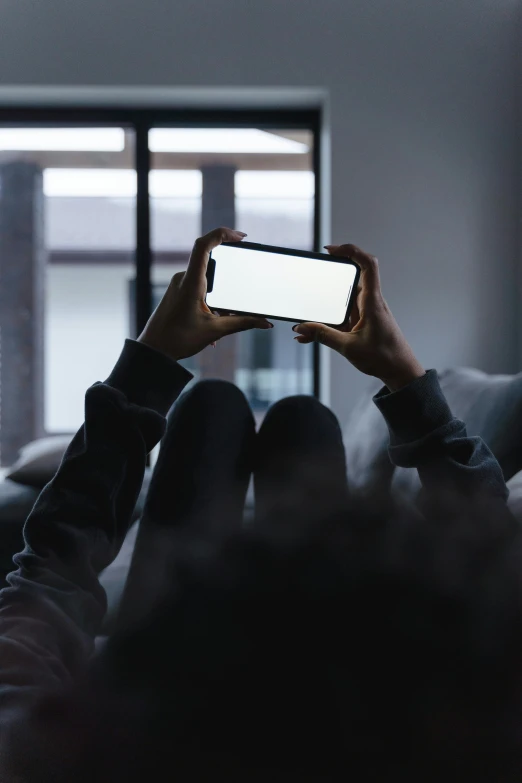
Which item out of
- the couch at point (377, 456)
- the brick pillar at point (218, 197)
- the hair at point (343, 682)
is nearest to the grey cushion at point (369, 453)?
the couch at point (377, 456)

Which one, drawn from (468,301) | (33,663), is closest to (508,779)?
(33,663)

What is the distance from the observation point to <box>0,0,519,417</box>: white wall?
6.26ft

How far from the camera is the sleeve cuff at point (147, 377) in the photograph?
2.00 ft

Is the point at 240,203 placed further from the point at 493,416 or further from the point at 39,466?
the point at 493,416

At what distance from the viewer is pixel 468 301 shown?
78.9 inches

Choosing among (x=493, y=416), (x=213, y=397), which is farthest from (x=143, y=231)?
(x=493, y=416)

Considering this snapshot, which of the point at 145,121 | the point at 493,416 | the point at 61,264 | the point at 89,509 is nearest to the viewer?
the point at 89,509

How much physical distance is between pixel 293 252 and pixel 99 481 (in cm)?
42

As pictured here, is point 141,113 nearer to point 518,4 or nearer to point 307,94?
point 307,94

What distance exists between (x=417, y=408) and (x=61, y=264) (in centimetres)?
193

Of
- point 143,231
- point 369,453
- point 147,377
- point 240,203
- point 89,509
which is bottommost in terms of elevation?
point 369,453

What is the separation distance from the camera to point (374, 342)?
0.66 m

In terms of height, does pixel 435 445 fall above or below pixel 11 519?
above

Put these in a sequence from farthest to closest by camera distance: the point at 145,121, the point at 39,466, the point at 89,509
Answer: the point at 145,121 → the point at 39,466 → the point at 89,509
